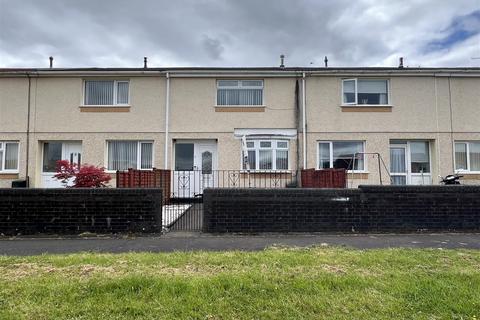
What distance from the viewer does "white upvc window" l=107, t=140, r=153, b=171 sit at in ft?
46.6

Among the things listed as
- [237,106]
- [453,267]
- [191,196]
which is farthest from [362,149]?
[453,267]

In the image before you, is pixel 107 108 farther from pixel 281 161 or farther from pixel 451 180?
pixel 451 180

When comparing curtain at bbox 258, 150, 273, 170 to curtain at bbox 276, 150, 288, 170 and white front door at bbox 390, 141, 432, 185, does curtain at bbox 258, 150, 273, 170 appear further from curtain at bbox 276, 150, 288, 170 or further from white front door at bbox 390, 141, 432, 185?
white front door at bbox 390, 141, 432, 185

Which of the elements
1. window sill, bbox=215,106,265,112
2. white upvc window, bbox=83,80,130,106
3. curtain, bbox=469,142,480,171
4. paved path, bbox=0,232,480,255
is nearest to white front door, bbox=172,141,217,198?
window sill, bbox=215,106,265,112

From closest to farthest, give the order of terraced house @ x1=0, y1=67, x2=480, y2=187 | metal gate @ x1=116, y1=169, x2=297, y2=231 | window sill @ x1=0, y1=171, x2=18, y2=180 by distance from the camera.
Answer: metal gate @ x1=116, y1=169, x2=297, y2=231
window sill @ x1=0, y1=171, x2=18, y2=180
terraced house @ x1=0, y1=67, x2=480, y2=187

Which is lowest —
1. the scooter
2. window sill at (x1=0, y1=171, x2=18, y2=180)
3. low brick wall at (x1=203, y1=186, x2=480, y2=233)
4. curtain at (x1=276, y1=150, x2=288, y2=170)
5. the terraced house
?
low brick wall at (x1=203, y1=186, x2=480, y2=233)

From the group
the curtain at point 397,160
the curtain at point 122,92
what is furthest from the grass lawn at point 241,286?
the curtain at point 122,92

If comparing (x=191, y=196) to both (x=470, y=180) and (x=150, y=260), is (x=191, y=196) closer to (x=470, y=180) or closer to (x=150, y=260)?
(x=150, y=260)

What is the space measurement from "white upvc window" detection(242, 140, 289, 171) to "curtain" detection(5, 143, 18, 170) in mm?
9549

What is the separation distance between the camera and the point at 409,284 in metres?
4.12

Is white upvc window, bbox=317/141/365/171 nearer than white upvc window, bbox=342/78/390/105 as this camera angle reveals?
Yes

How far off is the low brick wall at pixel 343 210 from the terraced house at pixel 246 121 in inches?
233

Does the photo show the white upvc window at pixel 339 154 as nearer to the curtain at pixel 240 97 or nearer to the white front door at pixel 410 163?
the white front door at pixel 410 163

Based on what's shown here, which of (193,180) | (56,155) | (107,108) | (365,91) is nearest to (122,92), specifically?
(107,108)
